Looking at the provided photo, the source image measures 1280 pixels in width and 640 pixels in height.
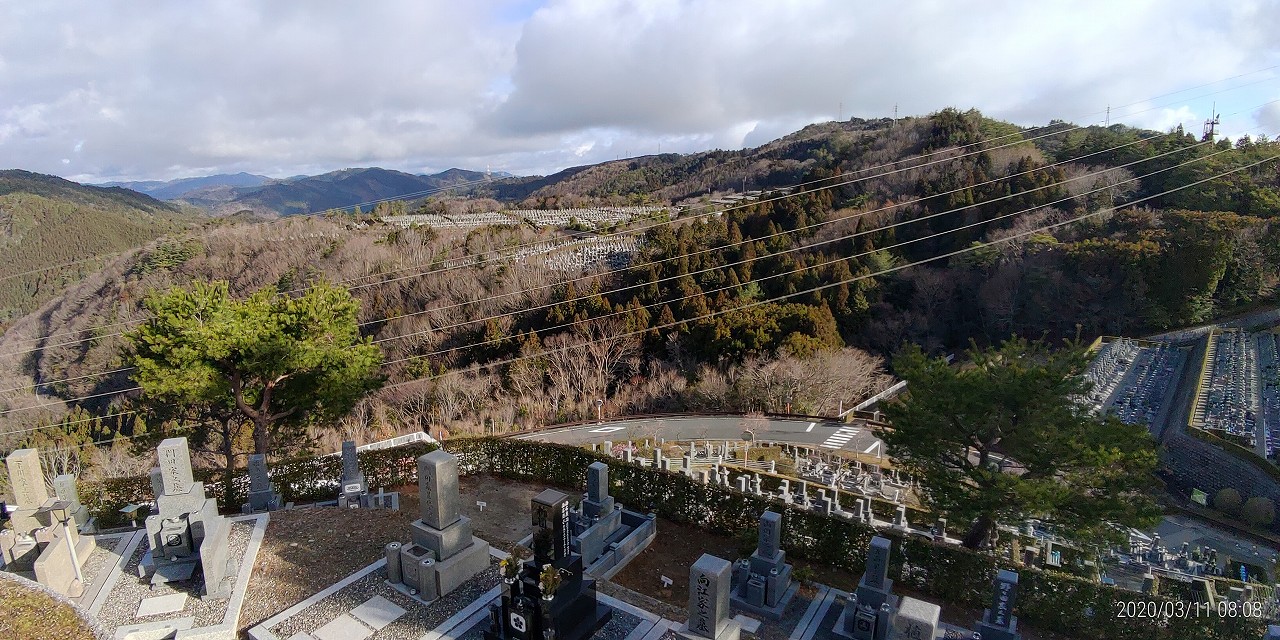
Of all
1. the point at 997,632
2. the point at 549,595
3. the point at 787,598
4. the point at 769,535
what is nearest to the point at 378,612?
the point at 549,595

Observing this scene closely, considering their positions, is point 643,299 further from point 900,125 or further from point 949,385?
point 900,125

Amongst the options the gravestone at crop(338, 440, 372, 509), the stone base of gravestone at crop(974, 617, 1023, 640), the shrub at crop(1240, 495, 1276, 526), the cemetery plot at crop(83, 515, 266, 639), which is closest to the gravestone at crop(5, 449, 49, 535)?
the cemetery plot at crop(83, 515, 266, 639)

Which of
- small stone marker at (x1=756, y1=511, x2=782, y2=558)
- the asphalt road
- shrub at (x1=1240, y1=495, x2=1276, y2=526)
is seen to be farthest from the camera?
the asphalt road

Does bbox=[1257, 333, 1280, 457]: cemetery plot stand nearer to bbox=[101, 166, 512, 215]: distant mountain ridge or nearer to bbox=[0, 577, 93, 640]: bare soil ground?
bbox=[0, 577, 93, 640]: bare soil ground

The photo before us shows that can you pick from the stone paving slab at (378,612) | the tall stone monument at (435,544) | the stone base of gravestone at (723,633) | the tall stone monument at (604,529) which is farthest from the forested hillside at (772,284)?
the stone base of gravestone at (723,633)

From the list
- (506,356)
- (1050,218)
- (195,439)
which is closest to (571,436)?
(506,356)

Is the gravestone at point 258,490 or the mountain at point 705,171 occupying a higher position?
the mountain at point 705,171

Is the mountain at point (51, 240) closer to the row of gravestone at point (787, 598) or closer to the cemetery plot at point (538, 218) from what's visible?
the cemetery plot at point (538, 218)
